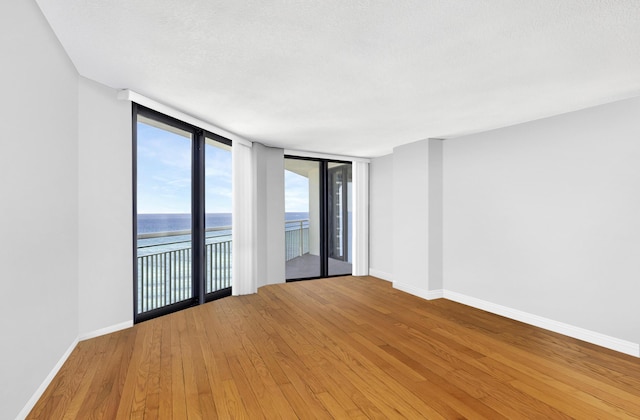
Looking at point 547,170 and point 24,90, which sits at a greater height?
point 24,90

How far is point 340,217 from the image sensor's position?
604 centimetres

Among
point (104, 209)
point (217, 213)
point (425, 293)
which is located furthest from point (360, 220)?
point (104, 209)

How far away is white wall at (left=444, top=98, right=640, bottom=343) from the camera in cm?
266

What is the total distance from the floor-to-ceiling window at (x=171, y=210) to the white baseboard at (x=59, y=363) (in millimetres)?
213

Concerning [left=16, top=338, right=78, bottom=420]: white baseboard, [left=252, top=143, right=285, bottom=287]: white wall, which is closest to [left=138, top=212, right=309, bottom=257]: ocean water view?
[left=252, top=143, right=285, bottom=287]: white wall

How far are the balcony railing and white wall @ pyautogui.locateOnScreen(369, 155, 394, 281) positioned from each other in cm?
280

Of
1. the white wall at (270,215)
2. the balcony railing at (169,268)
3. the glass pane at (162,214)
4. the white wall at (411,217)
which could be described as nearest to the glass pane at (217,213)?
the balcony railing at (169,268)

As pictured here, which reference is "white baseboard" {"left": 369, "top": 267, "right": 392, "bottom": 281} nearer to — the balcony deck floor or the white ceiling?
the balcony deck floor

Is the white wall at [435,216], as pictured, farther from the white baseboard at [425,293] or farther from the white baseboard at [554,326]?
the white baseboard at [554,326]

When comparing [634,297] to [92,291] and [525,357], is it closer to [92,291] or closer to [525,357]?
[525,357]

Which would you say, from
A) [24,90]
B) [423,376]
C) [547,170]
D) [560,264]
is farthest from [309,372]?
[547,170]

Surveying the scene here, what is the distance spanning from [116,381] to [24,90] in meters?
2.00

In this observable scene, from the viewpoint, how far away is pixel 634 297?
2.58 meters

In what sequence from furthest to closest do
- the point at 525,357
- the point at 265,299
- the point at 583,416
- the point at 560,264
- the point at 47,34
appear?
the point at 265,299
the point at 560,264
the point at 525,357
the point at 47,34
the point at 583,416
